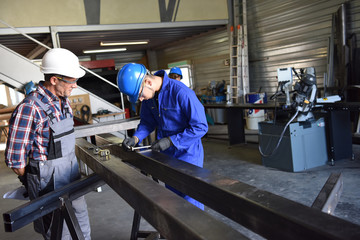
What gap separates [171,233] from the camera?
3.52 ft

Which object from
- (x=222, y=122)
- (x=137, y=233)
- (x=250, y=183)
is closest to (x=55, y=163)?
(x=137, y=233)

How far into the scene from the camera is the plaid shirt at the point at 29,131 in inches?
74.6

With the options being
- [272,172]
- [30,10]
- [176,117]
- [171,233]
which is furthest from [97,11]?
[171,233]

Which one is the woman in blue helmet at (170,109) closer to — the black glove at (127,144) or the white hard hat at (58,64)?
the black glove at (127,144)

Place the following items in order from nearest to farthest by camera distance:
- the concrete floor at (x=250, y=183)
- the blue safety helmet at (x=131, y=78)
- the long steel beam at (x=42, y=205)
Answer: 1. the long steel beam at (x=42, y=205)
2. the blue safety helmet at (x=131, y=78)
3. the concrete floor at (x=250, y=183)

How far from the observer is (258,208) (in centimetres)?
107

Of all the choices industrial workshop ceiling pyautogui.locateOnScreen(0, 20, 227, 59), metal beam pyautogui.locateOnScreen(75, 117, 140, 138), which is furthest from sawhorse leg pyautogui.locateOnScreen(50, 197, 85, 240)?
industrial workshop ceiling pyautogui.locateOnScreen(0, 20, 227, 59)

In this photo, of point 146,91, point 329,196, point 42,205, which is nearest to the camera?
point 329,196

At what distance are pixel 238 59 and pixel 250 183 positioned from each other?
467 cm

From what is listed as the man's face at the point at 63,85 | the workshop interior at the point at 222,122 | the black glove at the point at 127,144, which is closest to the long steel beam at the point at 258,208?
the workshop interior at the point at 222,122

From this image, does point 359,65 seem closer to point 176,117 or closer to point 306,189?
point 306,189

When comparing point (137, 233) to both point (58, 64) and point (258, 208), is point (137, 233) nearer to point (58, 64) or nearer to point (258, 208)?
point (58, 64)

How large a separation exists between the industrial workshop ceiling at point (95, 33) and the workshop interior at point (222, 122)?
0.13ft

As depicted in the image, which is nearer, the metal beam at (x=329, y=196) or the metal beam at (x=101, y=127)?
the metal beam at (x=329, y=196)
